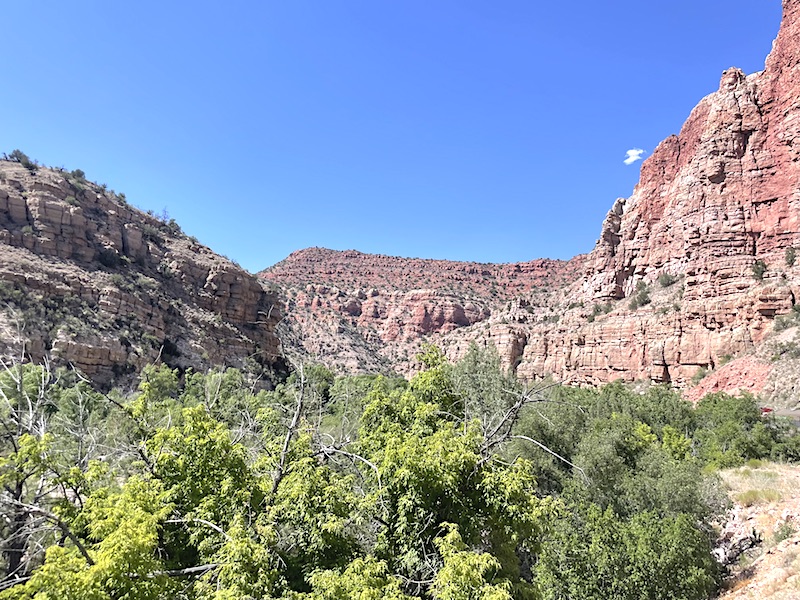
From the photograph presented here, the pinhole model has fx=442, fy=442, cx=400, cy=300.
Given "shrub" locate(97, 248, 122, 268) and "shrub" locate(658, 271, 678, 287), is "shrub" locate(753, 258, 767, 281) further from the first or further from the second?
"shrub" locate(97, 248, 122, 268)

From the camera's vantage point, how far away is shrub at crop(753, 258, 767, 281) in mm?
43562

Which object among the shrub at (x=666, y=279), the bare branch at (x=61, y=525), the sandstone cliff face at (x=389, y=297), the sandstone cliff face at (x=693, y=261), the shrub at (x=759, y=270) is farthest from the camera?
the sandstone cliff face at (x=389, y=297)

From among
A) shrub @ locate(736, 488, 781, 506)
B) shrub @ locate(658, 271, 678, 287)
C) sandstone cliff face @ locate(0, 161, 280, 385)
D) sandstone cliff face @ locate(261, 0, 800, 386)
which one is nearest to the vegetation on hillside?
shrub @ locate(736, 488, 781, 506)

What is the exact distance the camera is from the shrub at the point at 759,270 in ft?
143

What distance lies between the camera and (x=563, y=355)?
61719 mm

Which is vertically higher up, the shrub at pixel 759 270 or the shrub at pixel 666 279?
the shrub at pixel 666 279

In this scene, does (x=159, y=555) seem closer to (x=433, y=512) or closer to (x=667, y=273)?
(x=433, y=512)

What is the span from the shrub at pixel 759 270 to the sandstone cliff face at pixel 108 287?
1889 inches

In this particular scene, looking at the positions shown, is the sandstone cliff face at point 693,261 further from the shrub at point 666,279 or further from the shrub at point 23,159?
the shrub at point 23,159

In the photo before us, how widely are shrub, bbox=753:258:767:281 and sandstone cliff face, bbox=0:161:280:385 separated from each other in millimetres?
47988

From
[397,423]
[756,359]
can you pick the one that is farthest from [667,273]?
[397,423]

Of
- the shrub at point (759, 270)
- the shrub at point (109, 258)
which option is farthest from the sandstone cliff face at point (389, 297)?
the shrub at point (759, 270)

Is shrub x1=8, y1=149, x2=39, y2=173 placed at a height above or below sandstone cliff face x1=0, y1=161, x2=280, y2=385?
above

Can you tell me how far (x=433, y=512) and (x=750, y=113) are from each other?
67528 millimetres
